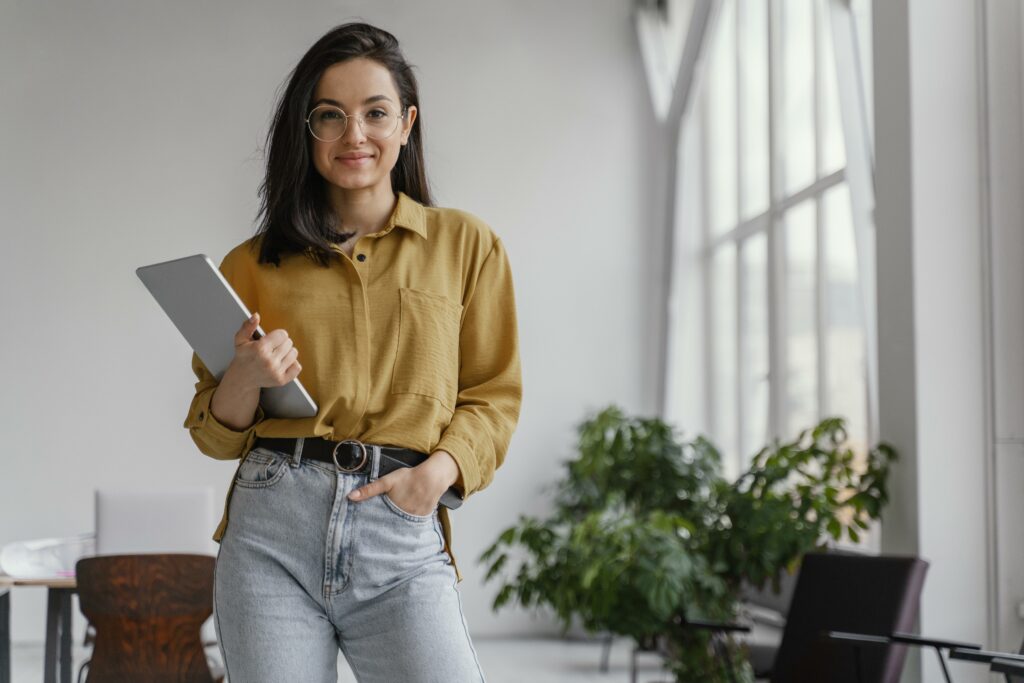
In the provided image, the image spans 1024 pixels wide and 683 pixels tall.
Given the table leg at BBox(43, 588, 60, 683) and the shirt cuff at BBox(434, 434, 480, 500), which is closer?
the shirt cuff at BBox(434, 434, 480, 500)

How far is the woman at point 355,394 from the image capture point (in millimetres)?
1342

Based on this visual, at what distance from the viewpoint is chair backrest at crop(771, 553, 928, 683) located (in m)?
3.14

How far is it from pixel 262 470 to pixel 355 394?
144 millimetres

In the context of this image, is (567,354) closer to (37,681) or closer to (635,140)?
(635,140)

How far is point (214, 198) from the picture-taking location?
275 inches

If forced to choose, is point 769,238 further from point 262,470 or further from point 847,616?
point 262,470

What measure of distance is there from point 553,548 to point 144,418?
135 inches

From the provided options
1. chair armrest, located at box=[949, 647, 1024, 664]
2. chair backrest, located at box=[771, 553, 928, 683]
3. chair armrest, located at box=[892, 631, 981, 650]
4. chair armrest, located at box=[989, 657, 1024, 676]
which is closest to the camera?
chair armrest, located at box=[989, 657, 1024, 676]

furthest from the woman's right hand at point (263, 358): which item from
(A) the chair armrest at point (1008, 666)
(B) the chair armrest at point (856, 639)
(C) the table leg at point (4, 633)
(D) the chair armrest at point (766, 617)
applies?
(D) the chair armrest at point (766, 617)

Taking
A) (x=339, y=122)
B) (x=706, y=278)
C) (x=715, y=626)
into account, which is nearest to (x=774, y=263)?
(x=706, y=278)

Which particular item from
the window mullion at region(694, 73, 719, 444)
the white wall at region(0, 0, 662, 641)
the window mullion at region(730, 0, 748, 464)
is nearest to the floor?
the white wall at region(0, 0, 662, 641)

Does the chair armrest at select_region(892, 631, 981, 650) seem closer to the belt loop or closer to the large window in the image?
the large window

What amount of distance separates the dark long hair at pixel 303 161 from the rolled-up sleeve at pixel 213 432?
0.63ft

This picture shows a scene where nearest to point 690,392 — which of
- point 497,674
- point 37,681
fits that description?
point 497,674
